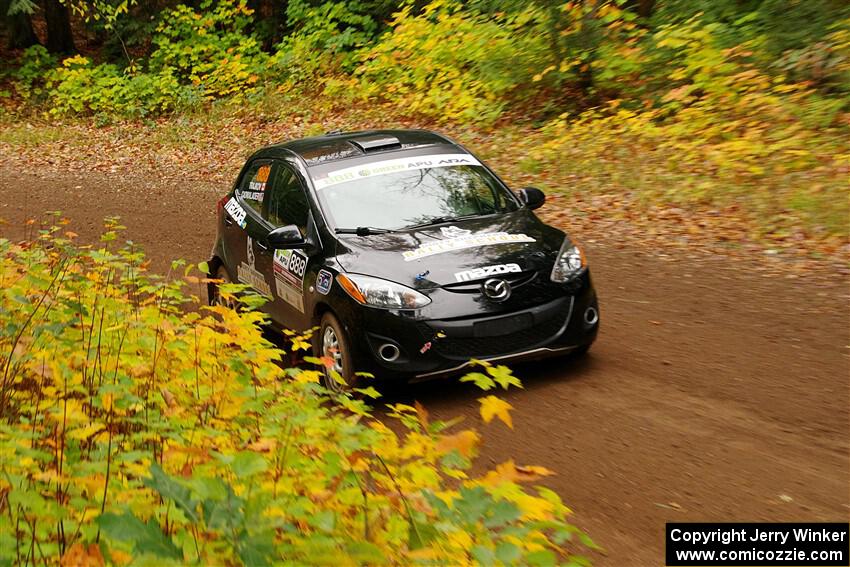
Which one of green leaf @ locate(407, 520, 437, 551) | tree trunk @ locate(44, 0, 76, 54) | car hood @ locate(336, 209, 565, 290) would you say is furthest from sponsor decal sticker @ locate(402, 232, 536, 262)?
tree trunk @ locate(44, 0, 76, 54)

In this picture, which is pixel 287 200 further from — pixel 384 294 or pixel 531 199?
pixel 531 199

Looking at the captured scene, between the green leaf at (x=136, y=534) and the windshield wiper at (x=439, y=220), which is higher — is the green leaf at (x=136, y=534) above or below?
above

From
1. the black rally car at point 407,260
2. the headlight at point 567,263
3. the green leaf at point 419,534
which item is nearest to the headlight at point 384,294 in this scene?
the black rally car at point 407,260

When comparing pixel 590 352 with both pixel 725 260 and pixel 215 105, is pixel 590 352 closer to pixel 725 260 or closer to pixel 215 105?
pixel 725 260

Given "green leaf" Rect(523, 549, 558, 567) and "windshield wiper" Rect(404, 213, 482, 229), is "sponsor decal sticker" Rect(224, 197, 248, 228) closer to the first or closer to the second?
"windshield wiper" Rect(404, 213, 482, 229)

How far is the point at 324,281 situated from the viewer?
673cm

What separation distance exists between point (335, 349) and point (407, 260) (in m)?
0.88

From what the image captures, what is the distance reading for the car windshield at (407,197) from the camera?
7.20 m

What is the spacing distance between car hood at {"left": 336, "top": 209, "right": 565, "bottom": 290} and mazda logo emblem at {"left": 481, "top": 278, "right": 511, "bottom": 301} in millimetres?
83

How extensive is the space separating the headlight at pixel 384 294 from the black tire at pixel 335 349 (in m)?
0.31

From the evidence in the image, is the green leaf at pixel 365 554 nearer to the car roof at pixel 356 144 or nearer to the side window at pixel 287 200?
the side window at pixel 287 200

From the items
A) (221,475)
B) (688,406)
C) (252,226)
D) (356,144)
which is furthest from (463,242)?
(221,475)

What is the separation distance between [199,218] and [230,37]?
13.5m

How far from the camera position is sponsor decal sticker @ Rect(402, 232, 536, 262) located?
657cm
